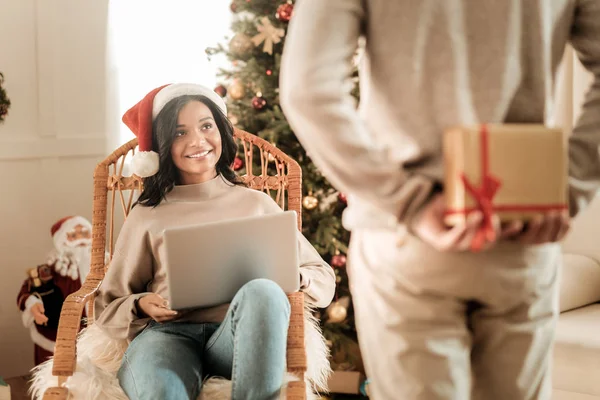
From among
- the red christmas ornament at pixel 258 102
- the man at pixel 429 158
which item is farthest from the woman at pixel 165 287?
the man at pixel 429 158

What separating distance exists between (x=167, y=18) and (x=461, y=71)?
287 centimetres

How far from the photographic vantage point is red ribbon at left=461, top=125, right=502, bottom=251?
0.69 meters

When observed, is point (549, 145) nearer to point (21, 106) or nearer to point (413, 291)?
point (413, 291)

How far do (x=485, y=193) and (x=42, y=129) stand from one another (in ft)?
9.97

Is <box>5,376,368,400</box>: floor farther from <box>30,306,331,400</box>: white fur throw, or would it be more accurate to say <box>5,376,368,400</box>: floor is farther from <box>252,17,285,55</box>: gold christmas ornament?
<box>252,17,285,55</box>: gold christmas ornament

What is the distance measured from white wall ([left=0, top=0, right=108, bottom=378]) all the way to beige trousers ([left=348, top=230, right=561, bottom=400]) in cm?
283

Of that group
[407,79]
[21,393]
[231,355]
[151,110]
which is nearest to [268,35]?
[151,110]

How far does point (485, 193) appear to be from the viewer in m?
0.70

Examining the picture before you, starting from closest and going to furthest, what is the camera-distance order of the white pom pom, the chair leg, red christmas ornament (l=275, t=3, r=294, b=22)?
the chair leg → the white pom pom → red christmas ornament (l=275, t=3, r=294, b=22)

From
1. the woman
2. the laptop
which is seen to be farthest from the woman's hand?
the laptop

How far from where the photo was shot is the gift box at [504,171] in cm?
69

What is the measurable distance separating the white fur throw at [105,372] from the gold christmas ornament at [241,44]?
4.08ft

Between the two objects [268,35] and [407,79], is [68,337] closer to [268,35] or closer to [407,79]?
[407,79]

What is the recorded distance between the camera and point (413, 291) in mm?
773
